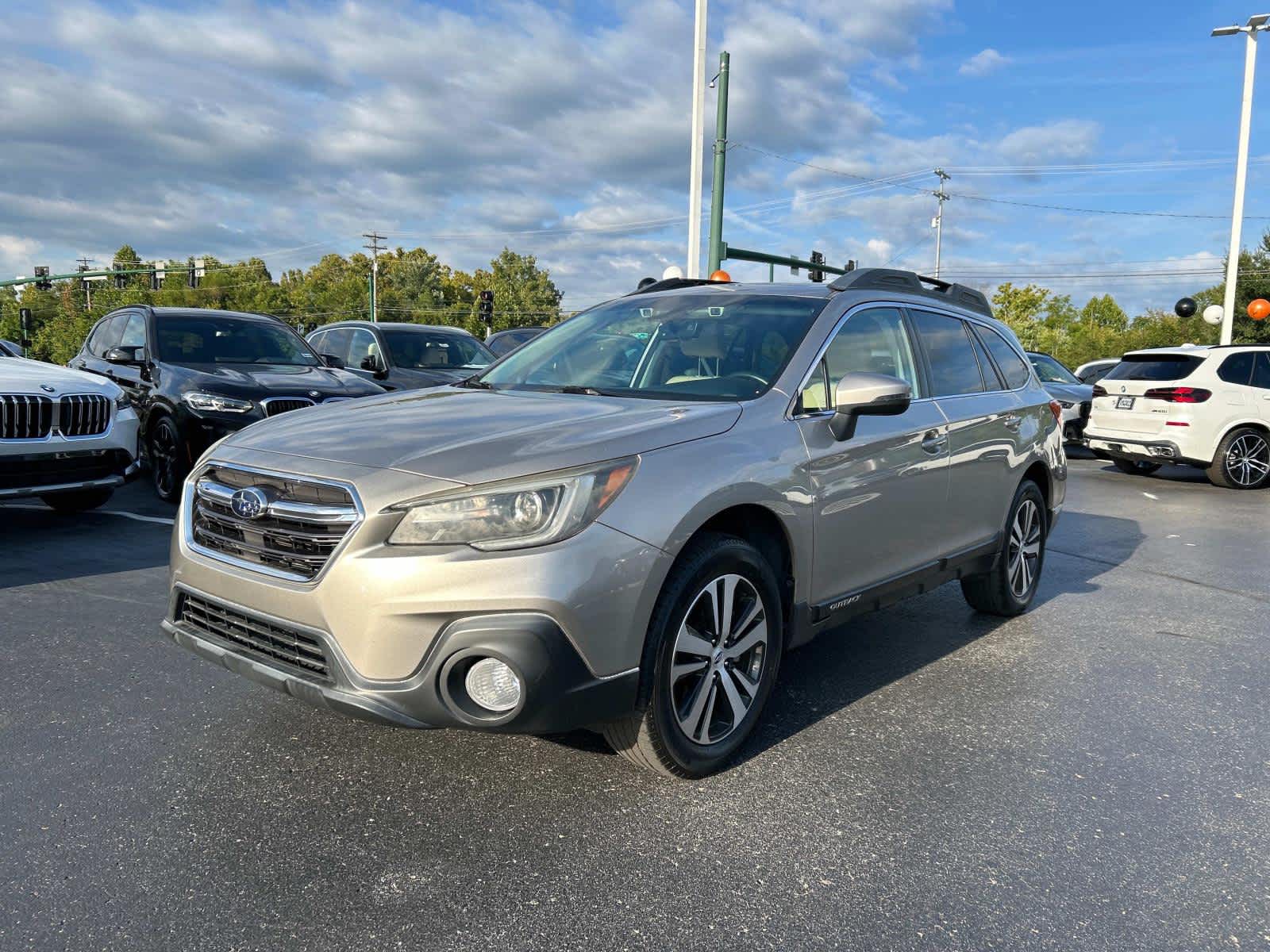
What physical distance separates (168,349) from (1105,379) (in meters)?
10.9

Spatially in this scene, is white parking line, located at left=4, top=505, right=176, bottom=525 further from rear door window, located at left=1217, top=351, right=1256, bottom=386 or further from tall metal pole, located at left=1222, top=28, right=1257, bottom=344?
tall metal pole, located at left=1222, top=28, right=1257, bottom=344

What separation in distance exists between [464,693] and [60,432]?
17.9 feet

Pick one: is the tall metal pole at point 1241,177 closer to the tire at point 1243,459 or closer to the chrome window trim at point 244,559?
the tire at point 1243,459

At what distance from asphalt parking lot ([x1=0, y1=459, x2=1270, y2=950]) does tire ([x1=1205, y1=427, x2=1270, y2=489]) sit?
8132mm

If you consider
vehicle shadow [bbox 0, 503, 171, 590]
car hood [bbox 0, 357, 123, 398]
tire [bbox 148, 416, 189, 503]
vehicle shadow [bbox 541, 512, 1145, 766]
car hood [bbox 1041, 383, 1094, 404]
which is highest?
car hood [bbox 1041, 383, 1094, 404]

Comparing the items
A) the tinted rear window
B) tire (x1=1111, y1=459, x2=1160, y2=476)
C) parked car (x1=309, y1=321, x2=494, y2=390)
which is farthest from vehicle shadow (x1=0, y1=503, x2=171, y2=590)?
tire (x1=1111, y1=459, x2=1160, y2=476)

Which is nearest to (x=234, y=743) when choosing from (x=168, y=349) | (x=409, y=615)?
(x=409, y=615)

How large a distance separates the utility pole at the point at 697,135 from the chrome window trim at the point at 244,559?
1620 cm

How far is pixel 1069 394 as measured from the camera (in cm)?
1570

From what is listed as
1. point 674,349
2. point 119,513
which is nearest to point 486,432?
point 674,349

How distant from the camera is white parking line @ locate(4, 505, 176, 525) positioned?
779 cm

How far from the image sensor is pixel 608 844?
9.42 feet

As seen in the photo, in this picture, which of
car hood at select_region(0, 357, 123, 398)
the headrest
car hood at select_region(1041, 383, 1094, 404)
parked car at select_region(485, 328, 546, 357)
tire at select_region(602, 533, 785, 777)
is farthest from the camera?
parked car at select_region(485, 328, 546, 357)

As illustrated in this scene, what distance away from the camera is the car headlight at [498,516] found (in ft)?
9.18
